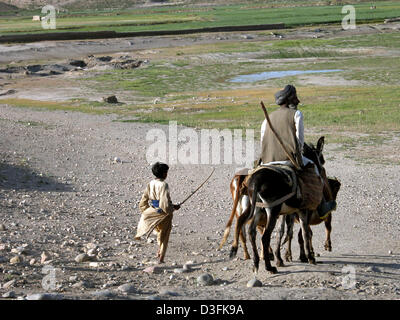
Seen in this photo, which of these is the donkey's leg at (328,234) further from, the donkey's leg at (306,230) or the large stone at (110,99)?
the large stone at (110,99)

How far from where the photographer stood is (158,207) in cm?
1031

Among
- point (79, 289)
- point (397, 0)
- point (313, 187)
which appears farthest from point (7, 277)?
point (397, 0)

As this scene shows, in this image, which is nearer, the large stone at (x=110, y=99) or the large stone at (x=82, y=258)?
the large stone at (x=82, y=258)

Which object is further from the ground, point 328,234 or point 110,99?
point 328,234

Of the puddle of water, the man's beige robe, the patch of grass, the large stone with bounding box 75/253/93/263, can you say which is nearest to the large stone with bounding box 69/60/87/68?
the puddle of water

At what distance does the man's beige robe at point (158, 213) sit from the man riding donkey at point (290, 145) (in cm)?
148

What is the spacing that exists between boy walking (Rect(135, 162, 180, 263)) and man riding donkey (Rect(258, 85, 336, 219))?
1.44 m

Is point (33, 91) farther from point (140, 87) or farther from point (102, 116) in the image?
point (102, 116)

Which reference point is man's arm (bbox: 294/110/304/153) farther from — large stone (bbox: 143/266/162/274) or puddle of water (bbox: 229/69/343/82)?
puddle of water (bbox: 229/69/343/82)

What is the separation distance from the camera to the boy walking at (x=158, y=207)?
10133mm

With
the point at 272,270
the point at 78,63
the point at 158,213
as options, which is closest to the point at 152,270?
the point at 158,213

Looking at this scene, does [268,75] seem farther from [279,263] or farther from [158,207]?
[279,263]

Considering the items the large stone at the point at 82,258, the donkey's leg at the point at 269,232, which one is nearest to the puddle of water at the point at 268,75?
the large stone at the point at 82,258

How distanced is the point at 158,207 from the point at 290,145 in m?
2.16
